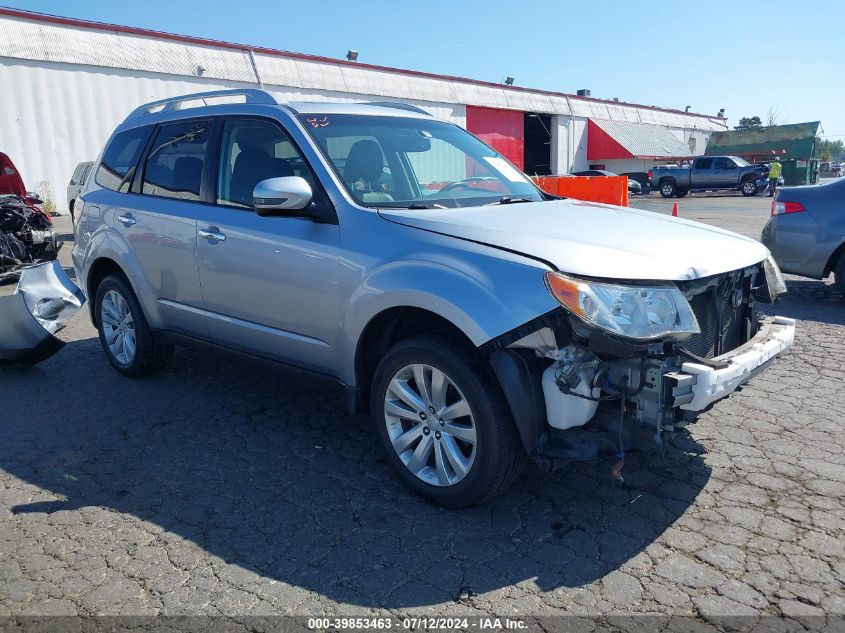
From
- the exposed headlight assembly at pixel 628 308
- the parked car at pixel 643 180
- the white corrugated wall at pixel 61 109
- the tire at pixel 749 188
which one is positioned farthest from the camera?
the parked car at pixel 643 180

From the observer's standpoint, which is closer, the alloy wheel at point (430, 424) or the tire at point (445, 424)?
the tire at point (445, 424)

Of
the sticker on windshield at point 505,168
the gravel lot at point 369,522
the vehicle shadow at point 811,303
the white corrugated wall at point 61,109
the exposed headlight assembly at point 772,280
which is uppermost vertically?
the white corrugated wall at point 61,109

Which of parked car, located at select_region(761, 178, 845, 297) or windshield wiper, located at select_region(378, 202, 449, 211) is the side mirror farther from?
parked car, located at select_region(761, 178, 845, 297)

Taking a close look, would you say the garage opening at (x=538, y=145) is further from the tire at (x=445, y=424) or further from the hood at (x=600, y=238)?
the tire at (x=445, y=424)

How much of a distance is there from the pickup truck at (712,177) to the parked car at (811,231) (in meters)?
28.5

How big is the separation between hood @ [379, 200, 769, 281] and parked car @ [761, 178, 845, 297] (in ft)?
14.5

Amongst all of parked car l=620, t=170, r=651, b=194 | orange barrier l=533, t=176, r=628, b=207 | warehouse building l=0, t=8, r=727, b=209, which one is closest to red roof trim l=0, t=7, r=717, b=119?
warehouse building l=0, t=8, r=727, b=209

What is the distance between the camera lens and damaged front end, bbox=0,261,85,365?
581 cm

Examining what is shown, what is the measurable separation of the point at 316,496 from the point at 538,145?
42.7 metres

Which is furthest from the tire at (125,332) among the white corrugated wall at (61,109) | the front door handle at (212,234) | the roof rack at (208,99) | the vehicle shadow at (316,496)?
the white corrugated wall at (61,109)

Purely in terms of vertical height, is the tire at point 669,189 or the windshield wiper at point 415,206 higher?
the windshield wiper at point 415,206

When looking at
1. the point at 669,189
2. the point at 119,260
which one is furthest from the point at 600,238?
the point at 669,189

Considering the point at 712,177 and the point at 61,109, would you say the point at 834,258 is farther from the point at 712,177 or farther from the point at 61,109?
the point at 712,177

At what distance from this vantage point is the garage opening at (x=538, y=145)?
4272 centimetres
